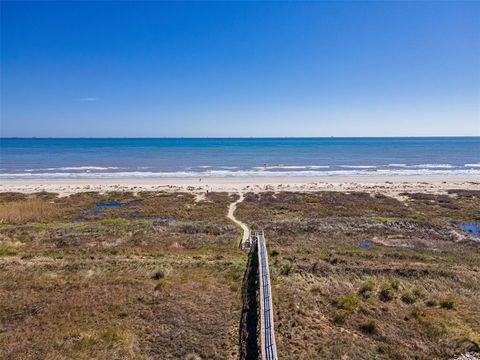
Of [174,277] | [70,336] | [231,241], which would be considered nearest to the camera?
[70,336]

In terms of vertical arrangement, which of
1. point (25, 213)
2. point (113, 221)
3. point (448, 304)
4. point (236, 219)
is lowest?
point (448, 304)

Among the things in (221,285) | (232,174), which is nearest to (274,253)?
(221,285)

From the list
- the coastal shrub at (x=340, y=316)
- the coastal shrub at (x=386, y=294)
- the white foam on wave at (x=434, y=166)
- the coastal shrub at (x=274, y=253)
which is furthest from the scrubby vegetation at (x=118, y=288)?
the white foam on wave at (x=434, y=166)

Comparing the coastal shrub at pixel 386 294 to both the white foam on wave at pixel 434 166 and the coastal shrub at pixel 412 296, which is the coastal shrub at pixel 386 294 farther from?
the white foam on wave at pixel 434 166

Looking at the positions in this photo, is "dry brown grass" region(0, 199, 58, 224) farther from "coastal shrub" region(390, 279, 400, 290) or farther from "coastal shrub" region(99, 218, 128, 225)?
"coastal shrub" region(390, 279, 400, 290)

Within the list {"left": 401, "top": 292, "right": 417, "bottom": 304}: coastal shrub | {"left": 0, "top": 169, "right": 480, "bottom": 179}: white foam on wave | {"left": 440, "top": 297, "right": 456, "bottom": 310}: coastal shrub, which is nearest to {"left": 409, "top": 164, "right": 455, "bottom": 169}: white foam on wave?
{"left": 0, "top": 169, "right": 480, "bottom": 179}: white foam on wave

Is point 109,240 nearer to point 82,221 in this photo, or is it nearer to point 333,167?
point 82,221

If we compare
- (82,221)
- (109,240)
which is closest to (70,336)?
(109,240)

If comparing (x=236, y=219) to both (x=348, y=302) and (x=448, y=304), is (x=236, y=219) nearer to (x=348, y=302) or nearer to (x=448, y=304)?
(x=348, y=302)

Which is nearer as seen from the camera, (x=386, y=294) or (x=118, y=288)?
(x=386, y=294)
